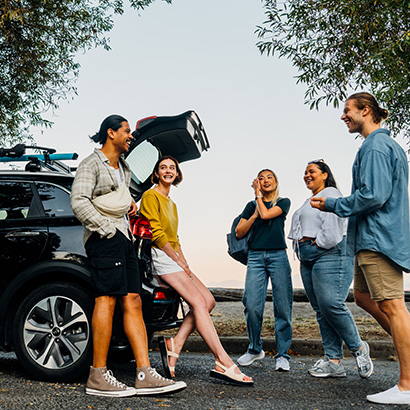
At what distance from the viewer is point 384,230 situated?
426 cm

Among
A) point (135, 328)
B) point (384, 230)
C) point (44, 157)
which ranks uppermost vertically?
point (44, 157)

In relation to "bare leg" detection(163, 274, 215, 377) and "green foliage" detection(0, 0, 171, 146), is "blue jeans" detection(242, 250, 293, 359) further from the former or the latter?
"green foliage" detection(0, 0, 171, 146)

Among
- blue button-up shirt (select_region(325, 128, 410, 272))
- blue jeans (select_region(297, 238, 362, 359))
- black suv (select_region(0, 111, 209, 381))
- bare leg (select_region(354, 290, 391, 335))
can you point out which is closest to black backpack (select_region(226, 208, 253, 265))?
blue jeans (select_region(297, 238, 362, 359))

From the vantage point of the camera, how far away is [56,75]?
13969 mm

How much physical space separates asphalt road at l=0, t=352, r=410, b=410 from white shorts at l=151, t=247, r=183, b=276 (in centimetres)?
96

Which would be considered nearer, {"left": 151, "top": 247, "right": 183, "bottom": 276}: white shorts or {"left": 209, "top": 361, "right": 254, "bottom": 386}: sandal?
{"left": 209, "top": 361, "right": 254, "bottom": 386}: sandal

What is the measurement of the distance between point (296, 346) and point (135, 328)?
3.48 meters

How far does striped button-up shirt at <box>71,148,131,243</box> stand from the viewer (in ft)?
13.9

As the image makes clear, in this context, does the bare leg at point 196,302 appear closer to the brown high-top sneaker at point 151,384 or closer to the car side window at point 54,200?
the brown high-top sneaker at point 151,384

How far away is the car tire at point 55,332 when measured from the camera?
15.3ft

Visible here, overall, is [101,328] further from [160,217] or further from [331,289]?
[331,289]

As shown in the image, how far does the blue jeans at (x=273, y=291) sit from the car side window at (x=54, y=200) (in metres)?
1.93

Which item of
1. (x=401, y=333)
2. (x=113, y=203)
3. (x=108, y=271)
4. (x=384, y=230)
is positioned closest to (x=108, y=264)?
(x=108, y=271)

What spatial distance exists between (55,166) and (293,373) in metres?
3.13
